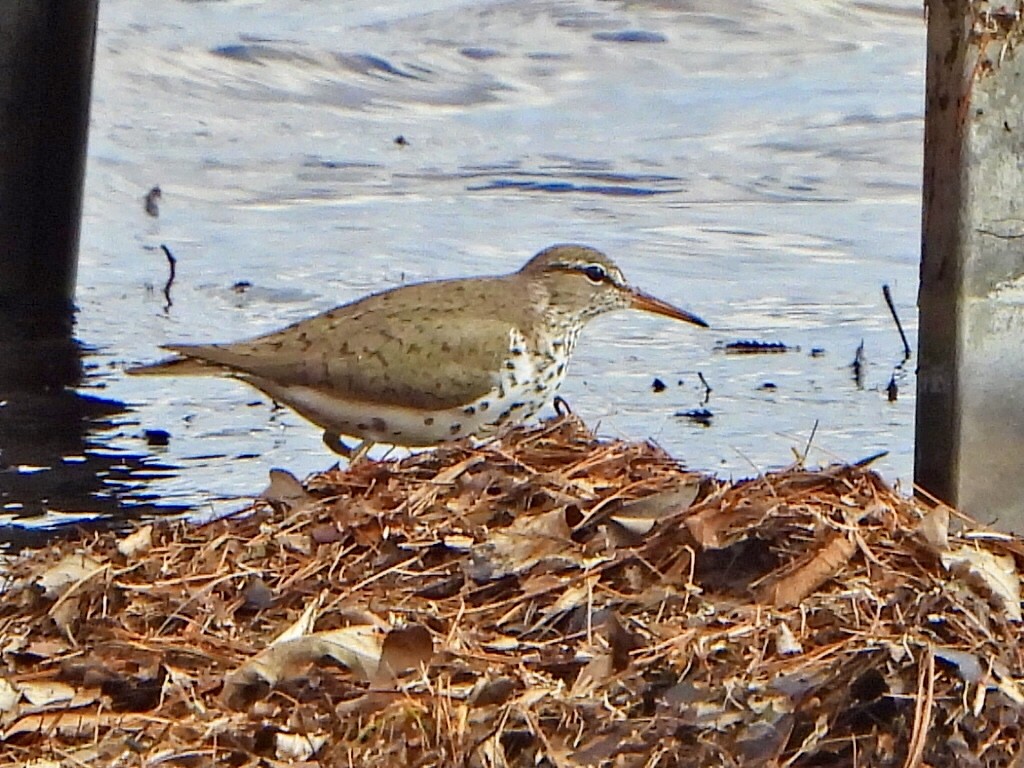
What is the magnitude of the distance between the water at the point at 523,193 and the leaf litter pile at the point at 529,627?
71.3 inches

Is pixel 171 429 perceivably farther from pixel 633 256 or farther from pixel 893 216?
pixel 893 216

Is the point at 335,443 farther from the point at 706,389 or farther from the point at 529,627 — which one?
the point at 529,627

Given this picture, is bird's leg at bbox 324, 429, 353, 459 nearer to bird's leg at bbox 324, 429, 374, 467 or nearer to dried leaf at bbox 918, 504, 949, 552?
bird's leg at bbox 324, 429, 374, 467

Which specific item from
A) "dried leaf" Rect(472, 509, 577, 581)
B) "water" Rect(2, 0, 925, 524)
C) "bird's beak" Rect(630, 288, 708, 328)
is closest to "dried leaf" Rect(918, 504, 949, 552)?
"dried leaf" Rect(472, 509, 577, 581)

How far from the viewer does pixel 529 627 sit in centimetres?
436

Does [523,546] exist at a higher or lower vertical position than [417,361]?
lower

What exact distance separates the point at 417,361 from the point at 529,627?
2144mm

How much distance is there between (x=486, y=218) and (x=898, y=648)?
711cm

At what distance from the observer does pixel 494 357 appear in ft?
20.8

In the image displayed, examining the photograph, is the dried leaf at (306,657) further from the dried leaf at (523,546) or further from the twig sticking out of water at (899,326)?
the twig sticking out of water at (899,326)

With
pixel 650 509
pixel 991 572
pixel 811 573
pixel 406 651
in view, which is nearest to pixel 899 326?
pixel 650 509

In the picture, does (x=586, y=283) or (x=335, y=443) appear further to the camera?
(x=586, y=283)

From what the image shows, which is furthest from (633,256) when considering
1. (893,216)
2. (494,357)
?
(494,357)

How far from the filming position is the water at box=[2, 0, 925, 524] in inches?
310
